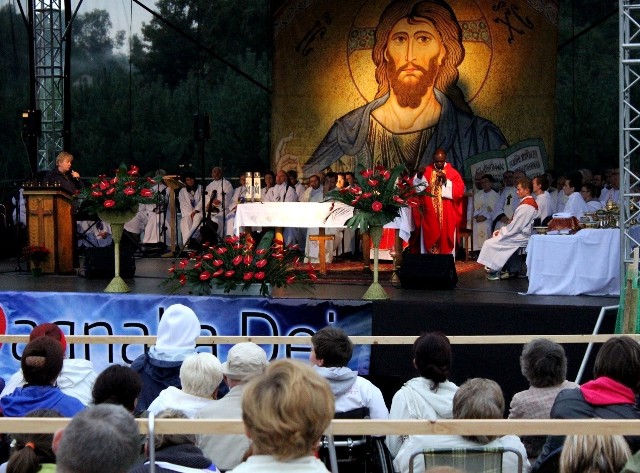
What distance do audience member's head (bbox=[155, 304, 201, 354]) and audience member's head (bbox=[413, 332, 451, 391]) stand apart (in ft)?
4.90

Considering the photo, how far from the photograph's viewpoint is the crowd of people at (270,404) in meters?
2.74

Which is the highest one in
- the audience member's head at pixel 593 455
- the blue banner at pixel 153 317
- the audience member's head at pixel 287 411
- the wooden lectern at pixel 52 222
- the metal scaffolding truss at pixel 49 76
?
the metal scaffolding truss at pixel 49 76

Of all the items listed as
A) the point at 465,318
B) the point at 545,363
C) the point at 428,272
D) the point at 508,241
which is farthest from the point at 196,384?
the point at 508,241

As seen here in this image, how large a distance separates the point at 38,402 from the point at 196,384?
0.69 m

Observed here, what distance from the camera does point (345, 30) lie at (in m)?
20.1

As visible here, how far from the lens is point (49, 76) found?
50.7 feet

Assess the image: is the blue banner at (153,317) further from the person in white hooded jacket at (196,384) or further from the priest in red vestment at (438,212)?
the person in white hooded jacket at (196,384)

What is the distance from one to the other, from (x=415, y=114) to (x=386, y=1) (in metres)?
2.13

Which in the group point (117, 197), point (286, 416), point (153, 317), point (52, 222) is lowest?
point (153, 317)

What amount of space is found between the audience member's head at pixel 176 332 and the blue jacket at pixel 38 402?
150 cm

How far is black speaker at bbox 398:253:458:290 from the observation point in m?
11.3

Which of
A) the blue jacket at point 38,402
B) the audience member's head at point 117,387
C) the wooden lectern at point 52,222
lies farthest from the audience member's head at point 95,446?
the wooden lectern at point 52,222

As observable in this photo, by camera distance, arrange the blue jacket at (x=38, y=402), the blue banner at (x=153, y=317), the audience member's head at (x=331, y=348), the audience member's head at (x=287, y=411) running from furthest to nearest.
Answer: the blue banner at (x=153, y=317), the audience member's head at (x=331, y=348), the blue jacket at (x=38, y=402), the audience member's head at (x=287, y=411)

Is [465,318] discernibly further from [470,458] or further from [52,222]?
[470,458]
